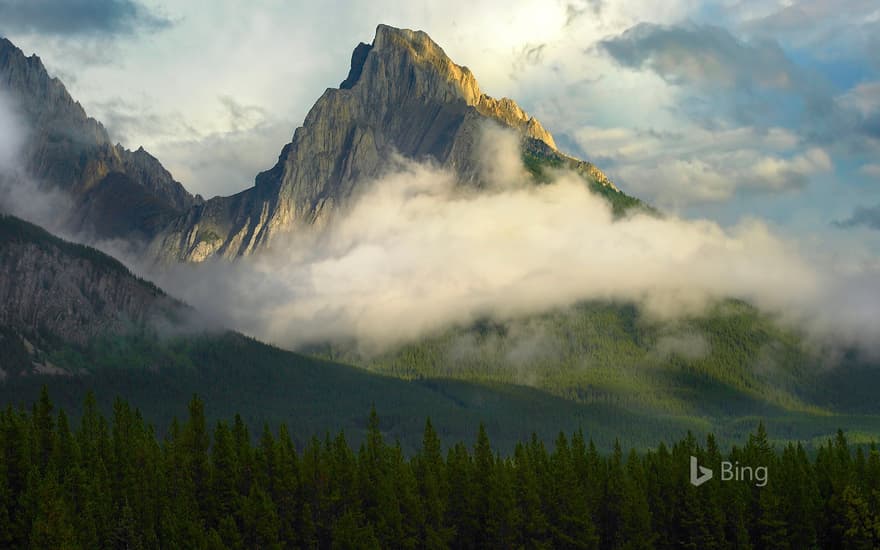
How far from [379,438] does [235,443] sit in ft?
69.5

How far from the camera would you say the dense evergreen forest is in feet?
504

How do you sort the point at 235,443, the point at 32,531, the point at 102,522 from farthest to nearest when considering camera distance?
the point at 235,443 < the point at 102,522 < the point at 32,531

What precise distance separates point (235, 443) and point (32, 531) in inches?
1746

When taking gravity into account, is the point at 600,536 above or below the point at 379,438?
below

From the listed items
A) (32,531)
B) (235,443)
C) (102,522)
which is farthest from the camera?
(235,443)

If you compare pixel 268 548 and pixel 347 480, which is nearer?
pixel 268 548

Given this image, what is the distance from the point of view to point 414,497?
521 feet

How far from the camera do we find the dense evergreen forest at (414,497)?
6048 inches

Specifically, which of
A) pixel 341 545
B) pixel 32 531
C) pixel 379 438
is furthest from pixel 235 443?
pixel 32 531

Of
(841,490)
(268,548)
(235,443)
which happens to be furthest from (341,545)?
(841,490)

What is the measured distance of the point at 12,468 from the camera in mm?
156250

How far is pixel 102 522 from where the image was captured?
14712 cm

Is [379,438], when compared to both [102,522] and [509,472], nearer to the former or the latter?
[509,472]

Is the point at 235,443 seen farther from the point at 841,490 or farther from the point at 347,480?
the point at 841,490
